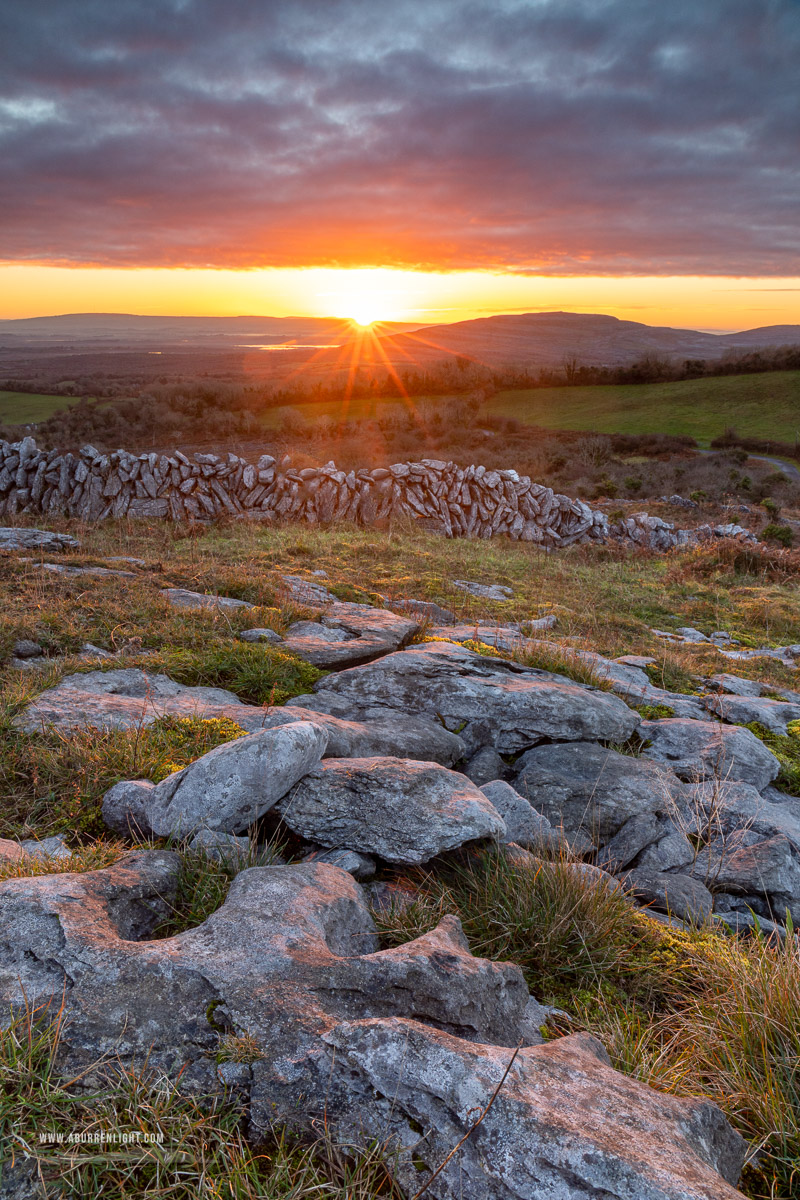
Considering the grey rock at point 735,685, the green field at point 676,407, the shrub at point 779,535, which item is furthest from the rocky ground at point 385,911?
the green field at point 676,407

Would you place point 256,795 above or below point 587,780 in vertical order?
above

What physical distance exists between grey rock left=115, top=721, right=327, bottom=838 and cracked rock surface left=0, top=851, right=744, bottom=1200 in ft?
2.11

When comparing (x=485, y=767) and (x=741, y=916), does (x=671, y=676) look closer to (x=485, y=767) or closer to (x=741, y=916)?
(x=485, y=767)

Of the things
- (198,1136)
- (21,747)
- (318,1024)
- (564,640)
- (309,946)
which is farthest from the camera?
(564,640)

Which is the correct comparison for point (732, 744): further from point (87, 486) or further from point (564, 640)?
point (87, 486)

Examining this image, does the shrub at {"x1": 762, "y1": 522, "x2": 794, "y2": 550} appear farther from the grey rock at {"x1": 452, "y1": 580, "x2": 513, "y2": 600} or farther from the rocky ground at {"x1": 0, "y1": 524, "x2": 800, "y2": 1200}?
the rocky ground at {"x1": 0, "y1": 524, "x2": 800, "y2": 1200}

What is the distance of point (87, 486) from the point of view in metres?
16.1

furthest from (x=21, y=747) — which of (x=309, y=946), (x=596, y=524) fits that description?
(x=596, y=524)

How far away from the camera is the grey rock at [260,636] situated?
6.80 meters

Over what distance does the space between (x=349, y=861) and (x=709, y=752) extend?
11.9 ft

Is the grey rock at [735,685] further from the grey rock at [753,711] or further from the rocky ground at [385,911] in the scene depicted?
the grey rock at [753,711]

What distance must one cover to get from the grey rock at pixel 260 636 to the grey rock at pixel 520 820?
3.07 metres

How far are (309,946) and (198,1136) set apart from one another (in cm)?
77

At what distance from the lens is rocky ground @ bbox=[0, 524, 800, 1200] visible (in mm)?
1908
